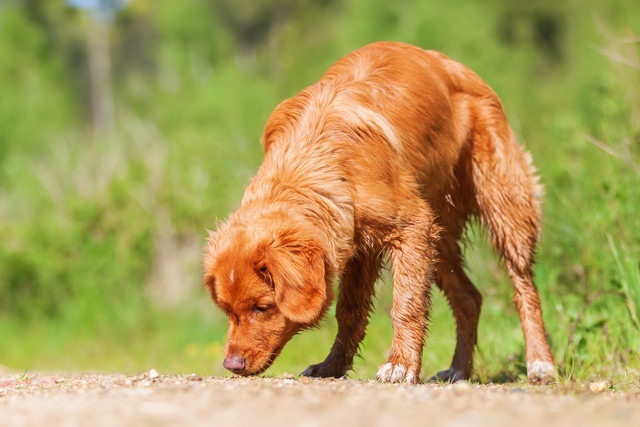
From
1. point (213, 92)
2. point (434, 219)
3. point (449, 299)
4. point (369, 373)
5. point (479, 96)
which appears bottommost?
point (369, 373)

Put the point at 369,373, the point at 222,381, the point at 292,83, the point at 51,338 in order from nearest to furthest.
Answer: the point at 222,381, the point at 369,373, the point at 51,338, the point at 292,83

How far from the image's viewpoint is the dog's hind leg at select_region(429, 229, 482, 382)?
6918mm

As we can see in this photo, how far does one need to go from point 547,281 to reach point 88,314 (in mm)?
7077

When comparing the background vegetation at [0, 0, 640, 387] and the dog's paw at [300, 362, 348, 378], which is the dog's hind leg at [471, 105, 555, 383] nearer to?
the background vegetation at [0, 0, 640, 387]

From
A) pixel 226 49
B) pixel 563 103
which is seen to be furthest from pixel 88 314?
pixel 226 49

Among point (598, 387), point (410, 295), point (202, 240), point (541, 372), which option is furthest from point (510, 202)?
point (202, 240)

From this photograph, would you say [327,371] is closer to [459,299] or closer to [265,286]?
[265,286]

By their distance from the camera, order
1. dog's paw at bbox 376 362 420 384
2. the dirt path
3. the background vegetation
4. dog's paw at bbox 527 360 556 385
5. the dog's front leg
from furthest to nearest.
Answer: the background vegetation
dog's paw at bbox 527 360 556 385
the dog's front leg
dog's paw at bbox 376 362 420 384
the dirt path

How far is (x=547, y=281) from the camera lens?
26.3 ft

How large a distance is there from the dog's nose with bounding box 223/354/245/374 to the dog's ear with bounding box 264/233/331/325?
15.0 inches

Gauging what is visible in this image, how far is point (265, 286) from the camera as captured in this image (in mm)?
5516

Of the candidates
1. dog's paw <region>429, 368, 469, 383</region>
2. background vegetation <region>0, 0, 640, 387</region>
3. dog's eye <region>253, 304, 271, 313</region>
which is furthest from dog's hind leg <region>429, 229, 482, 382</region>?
dog's eye <region>253, 304, 271, 313</region>

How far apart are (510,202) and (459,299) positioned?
0.88m

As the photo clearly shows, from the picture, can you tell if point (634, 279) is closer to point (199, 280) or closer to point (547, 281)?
point (547, 281)
